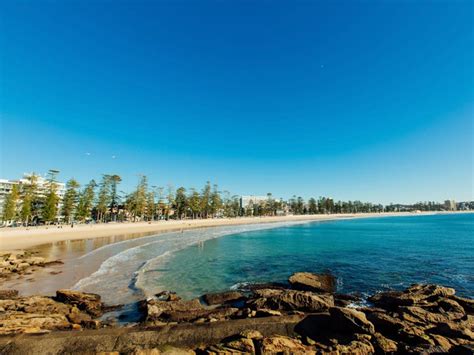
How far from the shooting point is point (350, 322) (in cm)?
651

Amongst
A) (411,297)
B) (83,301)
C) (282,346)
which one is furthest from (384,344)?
(83,301)

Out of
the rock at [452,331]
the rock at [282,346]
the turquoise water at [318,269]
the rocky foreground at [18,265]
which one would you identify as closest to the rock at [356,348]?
the rock at [282,346]

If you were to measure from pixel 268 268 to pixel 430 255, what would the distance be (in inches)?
671

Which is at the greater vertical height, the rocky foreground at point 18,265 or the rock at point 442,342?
the rock at point 442,342

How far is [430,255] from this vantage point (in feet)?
75.5

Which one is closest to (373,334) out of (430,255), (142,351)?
(142,351)

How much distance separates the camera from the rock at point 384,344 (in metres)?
5.79

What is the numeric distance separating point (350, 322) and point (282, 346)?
217 centimetres

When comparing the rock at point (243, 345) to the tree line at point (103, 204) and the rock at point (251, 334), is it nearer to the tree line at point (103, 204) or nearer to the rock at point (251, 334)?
the rock at point (251, 334)

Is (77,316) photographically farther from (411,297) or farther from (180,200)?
(180,200)

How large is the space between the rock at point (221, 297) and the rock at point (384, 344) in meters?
6.42

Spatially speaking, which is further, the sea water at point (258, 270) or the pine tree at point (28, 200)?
the pine tree at point (28, 200)

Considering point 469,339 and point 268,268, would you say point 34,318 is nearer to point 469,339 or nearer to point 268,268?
point 469,339

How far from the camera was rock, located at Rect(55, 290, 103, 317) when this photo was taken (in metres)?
9.54
